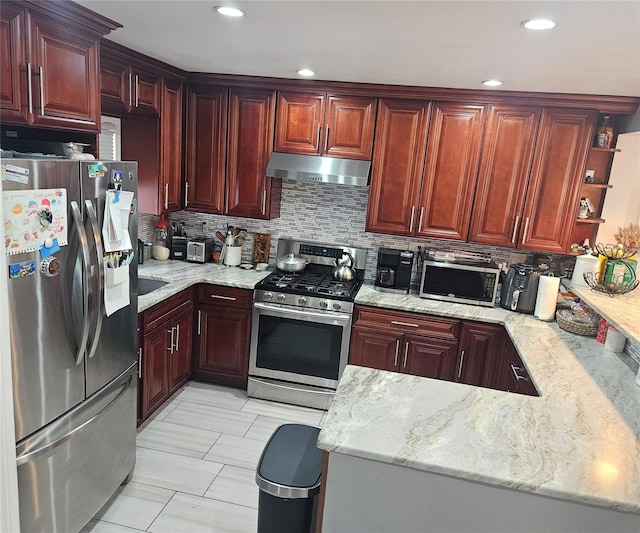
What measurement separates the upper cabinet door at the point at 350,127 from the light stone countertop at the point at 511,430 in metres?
1.93

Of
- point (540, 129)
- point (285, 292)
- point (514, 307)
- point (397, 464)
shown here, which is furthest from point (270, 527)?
point (540, 129)

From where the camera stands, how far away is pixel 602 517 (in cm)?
143

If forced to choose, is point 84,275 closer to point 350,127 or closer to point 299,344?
point 299,344

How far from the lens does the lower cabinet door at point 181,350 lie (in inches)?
131

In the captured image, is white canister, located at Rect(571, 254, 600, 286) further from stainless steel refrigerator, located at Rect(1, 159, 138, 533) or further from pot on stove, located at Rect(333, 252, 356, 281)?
stainless steel refrigerator, located at Rect(1, 159, 138, 533)

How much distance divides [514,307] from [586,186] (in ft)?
3.23

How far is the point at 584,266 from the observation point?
3.11m

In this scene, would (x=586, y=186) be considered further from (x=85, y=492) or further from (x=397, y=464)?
(x=85, y=492)

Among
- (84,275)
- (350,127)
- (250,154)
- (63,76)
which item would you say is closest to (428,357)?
(350,127)

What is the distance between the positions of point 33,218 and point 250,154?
2141 mm

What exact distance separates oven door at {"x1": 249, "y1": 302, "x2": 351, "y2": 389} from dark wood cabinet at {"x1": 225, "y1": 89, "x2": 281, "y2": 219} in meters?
0.82

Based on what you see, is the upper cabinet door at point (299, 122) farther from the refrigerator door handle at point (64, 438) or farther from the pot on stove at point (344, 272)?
the refrigerator door handle at point (64, 438)

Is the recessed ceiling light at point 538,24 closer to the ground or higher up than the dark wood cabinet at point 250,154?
higher up

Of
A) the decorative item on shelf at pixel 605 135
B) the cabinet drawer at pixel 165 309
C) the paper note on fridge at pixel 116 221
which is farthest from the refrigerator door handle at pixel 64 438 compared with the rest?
the decorative item on shelf at pixel 605 135
